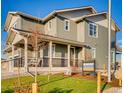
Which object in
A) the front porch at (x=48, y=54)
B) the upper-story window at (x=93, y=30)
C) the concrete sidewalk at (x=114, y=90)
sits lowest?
the concrete sidewalk at (x=114, y=90)

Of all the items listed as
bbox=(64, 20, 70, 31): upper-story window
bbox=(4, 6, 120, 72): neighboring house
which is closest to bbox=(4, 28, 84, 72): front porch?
bbox=(4, 6, 120, 72): neighboring house

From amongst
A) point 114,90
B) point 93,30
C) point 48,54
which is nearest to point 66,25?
point 93,30

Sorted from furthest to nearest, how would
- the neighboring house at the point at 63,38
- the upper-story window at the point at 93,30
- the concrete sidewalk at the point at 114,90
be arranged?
1. the upper-story window at the point at 93,30
2. the neighboring house at the point at 63,38
3. the concrete sidewalk at the point at 114,90

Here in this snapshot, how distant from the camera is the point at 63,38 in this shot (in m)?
9.33

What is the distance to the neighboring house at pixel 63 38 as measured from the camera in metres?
8.30

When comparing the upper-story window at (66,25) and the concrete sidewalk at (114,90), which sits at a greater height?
the upper-story window at (66,25)

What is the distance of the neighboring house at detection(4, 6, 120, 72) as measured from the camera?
8.30 metres

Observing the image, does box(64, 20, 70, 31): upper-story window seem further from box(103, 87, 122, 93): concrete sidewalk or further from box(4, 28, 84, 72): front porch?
box(103, 87, 122, 93): concrete sidewalk

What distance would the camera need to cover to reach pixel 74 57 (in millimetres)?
9617

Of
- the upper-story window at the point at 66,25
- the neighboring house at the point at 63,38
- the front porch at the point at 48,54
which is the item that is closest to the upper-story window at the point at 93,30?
the neighboring house at the point at 63,38

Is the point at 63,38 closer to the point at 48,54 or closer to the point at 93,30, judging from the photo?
the point at 48,54

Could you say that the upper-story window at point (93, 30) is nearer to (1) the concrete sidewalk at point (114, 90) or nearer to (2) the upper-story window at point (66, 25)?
(2) the upper-story window at point (66, 25)

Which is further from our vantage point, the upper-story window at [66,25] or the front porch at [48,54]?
the upper-story window at [66,25]

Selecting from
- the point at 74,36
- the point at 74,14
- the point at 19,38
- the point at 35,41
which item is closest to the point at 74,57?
the point at 74,36
